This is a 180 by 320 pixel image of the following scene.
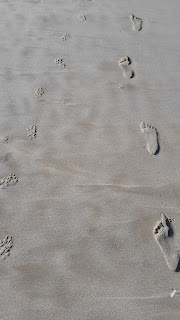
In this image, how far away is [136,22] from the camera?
13.9 ft

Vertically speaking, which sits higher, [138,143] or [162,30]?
[162,30]

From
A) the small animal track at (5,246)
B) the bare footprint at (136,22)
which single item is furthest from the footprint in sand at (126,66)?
the small animal track at (5,246)

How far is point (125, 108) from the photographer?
3.37 meters

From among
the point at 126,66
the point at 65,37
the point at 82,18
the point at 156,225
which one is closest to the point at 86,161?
the point at 156,225

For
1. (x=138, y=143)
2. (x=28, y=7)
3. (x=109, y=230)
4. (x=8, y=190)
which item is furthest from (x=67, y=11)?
(x=109, y=230)

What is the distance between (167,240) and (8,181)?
1.30 m

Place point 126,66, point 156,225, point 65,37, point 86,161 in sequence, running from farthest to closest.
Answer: point 65,37 → point 126,66 → point 86,161 → point 156,225

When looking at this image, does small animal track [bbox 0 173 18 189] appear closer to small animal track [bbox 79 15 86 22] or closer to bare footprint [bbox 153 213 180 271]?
bare footprint [bbox 153 213 180 271]

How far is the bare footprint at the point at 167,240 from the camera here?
2.48 m

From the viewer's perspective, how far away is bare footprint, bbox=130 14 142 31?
4188 mm

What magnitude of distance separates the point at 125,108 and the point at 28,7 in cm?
206

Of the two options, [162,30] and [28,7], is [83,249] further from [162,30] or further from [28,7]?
[28,7]

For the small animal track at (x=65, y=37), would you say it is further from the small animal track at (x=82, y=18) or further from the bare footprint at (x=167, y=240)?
the bare footprint at (x=167, y=240)

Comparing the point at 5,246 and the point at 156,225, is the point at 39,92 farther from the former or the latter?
the point at 156,225
